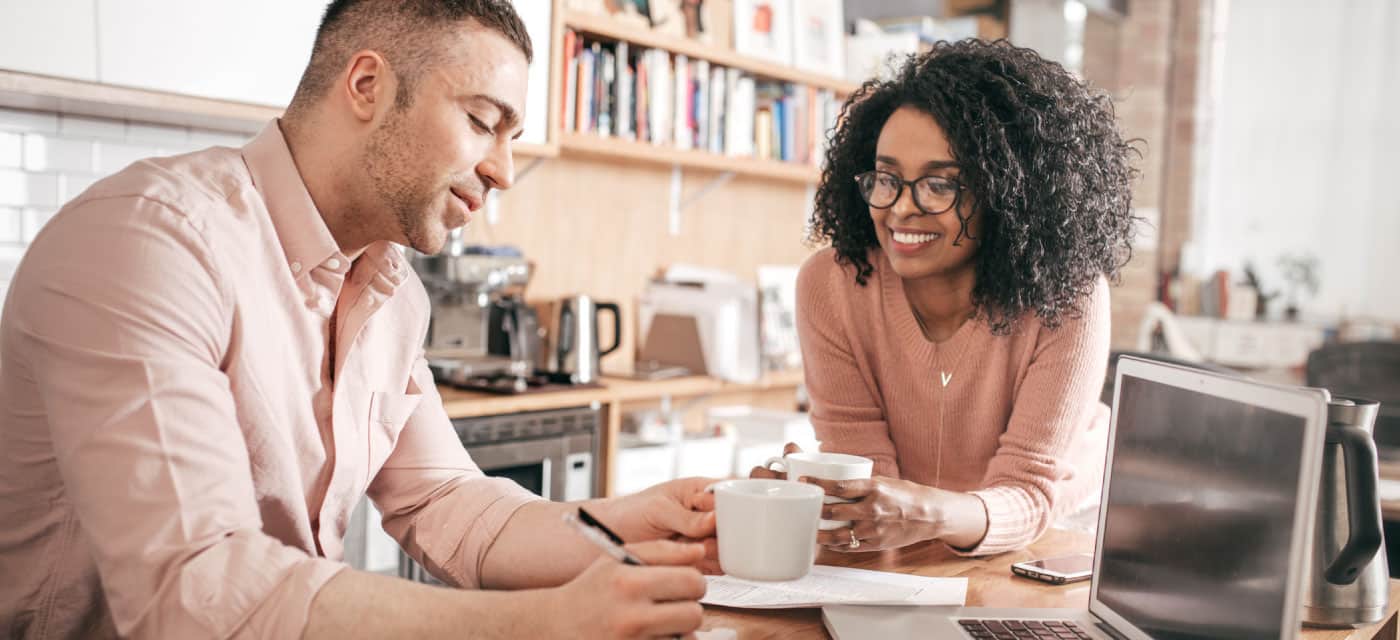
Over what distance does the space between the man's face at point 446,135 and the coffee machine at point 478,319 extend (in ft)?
5.62

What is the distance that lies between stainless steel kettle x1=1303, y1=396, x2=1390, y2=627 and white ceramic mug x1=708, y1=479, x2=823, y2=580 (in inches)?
19.4

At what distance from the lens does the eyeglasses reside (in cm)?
183

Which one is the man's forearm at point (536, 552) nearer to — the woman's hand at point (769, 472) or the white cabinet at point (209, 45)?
the woman's hand at point (769, 472)

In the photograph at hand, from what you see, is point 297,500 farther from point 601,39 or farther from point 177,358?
point 601,39

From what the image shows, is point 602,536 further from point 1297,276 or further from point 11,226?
point 1297,276

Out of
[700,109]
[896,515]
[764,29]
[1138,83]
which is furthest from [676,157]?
[1138,83]

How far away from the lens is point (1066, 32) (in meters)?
5.16

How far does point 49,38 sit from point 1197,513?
222 centimetres

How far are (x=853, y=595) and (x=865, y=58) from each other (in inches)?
130

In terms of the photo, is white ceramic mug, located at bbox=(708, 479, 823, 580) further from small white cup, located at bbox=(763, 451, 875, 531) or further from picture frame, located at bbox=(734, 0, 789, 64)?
picture frame, located at bbox=(734, 0, 789, 64)

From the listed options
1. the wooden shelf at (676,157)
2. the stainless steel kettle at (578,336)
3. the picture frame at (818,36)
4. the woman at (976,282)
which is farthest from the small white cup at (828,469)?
the picture frame at (818,36)

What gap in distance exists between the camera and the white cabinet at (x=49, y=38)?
2.22 meters

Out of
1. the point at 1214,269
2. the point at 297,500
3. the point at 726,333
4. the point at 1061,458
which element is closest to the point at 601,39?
the point at 726,333

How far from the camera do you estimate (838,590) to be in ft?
Answer: 4.00
